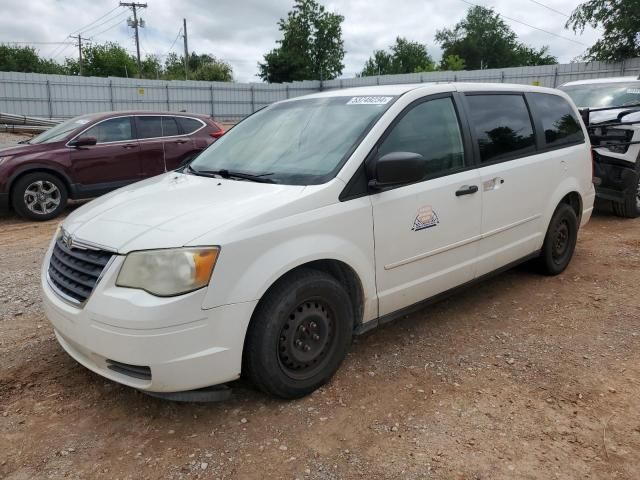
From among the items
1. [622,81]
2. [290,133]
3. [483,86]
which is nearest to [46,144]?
[290,133]

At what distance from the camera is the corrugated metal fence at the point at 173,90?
23.5m

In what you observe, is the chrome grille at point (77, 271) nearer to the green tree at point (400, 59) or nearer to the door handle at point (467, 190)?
the door handle at point (467, 190)

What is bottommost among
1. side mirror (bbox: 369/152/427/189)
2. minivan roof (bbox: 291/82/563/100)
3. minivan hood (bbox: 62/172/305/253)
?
minivan hood (bbox: 62/172/305/253)

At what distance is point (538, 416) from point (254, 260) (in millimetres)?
1719

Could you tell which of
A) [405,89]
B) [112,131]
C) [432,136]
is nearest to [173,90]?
[112,131]

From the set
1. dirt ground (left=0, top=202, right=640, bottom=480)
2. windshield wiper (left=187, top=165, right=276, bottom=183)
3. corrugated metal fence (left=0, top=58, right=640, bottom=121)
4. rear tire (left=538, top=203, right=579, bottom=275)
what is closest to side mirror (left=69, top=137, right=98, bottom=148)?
dirt ground (left=0, top=202, right=640, bottom=480)

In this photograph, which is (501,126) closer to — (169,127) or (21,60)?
(169,127)

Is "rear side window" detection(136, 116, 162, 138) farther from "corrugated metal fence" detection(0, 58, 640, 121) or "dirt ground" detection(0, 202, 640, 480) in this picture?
"corrugated metal fence" detection(0, 58, 640, 121)

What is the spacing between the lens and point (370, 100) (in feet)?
11.5

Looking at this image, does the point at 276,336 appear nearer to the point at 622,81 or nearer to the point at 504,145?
the point at 504,145

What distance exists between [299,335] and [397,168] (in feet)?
3.56

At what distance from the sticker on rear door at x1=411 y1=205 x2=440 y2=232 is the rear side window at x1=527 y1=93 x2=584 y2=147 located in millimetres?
1733

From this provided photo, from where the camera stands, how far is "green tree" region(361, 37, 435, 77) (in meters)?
67.0

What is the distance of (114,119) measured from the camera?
8.41 metres
